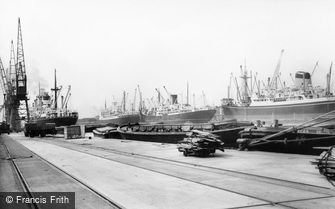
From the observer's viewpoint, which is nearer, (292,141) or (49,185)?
(49,185)

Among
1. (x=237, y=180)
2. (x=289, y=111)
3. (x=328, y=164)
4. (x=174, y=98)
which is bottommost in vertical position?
(x=237, y=180)

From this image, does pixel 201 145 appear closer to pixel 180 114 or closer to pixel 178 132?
pixel 178 132

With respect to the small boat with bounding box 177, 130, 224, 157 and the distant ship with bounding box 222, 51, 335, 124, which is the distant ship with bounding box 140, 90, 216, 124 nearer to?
the distant ship with bounding box 222, 51, 335, 124

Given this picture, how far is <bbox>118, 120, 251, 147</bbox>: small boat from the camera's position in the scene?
3012 centimetres

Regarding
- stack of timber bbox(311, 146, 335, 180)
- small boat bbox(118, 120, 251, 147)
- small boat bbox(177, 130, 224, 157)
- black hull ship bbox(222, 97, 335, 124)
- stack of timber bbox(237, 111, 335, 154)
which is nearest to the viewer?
stack of timber bbox(311, 146, 335, 180)

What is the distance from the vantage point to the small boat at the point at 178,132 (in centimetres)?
3012

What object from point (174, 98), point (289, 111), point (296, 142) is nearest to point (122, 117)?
point (174, 98)

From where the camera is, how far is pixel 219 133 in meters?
29.8

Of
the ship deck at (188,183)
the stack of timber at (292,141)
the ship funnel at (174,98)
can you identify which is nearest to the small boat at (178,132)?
the stack of timber at (292,141)

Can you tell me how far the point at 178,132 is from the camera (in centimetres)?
3394

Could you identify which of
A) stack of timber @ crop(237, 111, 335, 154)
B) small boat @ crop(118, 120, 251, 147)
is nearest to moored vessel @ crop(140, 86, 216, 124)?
small boat @ crop(118, 120, 251, 147)

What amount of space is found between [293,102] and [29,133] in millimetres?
51396

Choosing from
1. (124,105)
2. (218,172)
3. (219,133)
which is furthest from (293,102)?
(124,105)

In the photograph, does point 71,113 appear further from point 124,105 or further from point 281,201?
point 281,201
